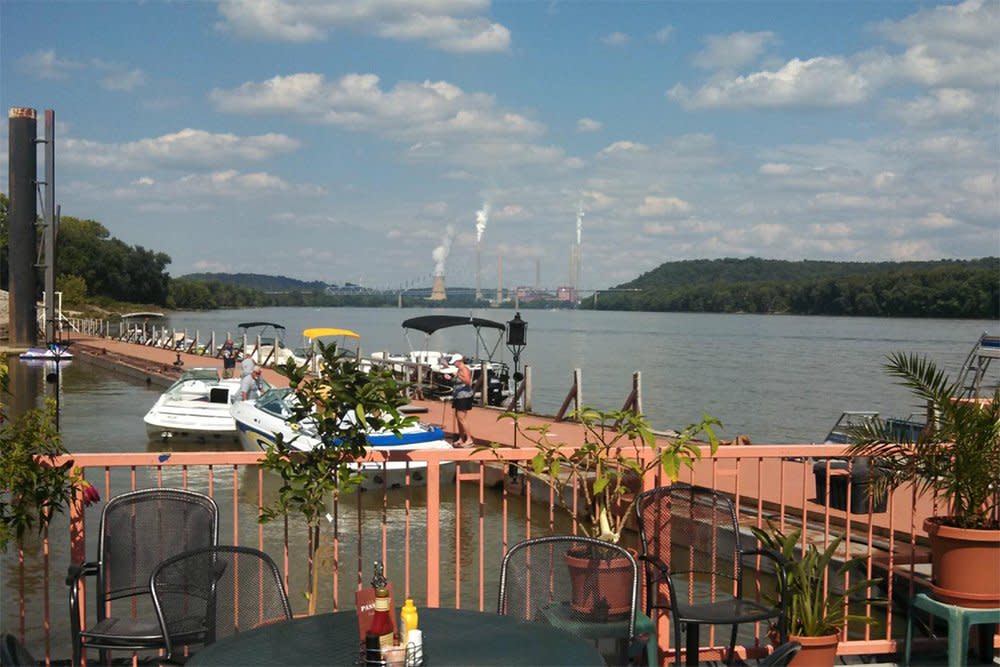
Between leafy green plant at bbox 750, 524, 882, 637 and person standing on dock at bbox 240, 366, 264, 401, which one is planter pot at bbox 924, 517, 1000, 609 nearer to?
leafy green plant at bbox 750, 524, 882, 637

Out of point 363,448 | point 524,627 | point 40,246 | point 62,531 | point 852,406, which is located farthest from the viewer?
point 40,246

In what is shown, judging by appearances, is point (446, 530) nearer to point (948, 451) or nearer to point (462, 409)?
point (462, 409)

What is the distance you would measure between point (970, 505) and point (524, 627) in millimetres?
2442

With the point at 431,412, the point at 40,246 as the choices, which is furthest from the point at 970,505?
the point at 40,246

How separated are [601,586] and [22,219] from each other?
52504mm

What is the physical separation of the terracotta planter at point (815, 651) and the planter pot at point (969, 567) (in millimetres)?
661

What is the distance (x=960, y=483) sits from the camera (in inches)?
173

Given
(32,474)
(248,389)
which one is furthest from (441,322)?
(32,474)

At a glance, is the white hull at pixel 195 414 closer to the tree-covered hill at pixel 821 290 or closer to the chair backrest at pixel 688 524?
the chair backrest at pixel 688 524

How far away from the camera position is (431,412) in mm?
22578

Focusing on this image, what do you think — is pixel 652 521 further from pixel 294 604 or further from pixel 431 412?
pixel 431 412

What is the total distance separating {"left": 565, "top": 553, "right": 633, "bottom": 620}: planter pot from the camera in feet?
11.8

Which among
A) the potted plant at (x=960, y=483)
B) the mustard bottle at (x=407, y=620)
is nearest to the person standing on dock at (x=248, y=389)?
the potted plant at (x=960, y=483)

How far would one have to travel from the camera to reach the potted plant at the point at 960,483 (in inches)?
171
